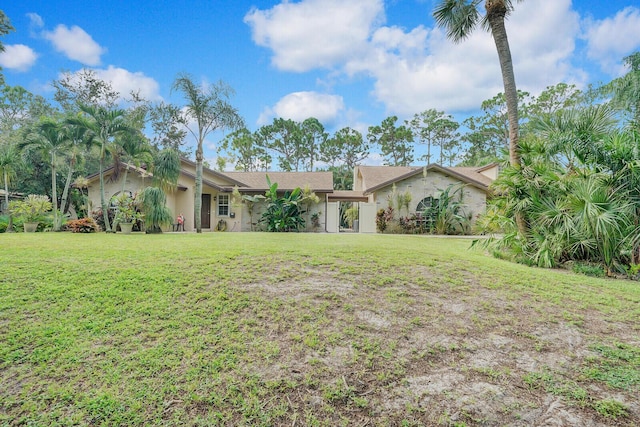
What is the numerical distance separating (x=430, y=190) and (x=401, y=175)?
215 centimetres

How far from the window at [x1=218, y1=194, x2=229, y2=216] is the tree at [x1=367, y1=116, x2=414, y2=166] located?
3042 centimetres

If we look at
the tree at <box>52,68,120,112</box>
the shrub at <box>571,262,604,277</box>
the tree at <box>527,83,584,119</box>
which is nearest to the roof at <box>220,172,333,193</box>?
the tree at <box>52,68,120,112</box>

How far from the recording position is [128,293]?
506cm

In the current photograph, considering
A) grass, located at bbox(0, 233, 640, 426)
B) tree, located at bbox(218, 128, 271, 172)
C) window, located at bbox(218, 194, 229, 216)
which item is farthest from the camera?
tree, located at bbox(218, 128, 271, 172)

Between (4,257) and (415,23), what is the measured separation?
1597cm

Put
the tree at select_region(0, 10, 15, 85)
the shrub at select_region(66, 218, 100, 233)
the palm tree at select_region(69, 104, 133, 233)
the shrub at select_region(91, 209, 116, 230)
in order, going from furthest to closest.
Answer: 1. the shrub at select_region(91, 209, 116, 230)
2. the palm tree at select_region(69, 104, 133, 233)
3. the tree at select_region(0, 10, 15, 85)
4. the shrub at select_region(66, 218, 100, 233)

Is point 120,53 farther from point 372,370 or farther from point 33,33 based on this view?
point 372,370

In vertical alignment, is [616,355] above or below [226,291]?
below

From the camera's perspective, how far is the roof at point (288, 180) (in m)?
23.3

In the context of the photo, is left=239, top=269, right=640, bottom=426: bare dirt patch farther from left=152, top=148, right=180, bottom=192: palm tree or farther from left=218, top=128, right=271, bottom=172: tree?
left=218, top=128, right=271, bottom=172: tree

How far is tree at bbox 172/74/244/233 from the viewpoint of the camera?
18995mm

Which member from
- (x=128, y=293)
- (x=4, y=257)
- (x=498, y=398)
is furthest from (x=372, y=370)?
(x=4, y=257)

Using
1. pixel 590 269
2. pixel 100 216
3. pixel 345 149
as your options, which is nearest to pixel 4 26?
pixel 100 216

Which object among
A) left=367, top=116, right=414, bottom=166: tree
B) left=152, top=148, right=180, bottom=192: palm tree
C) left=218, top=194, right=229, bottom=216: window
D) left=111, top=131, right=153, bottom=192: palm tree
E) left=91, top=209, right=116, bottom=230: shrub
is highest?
left=367, top=116, right=414, bottom=166: tree
